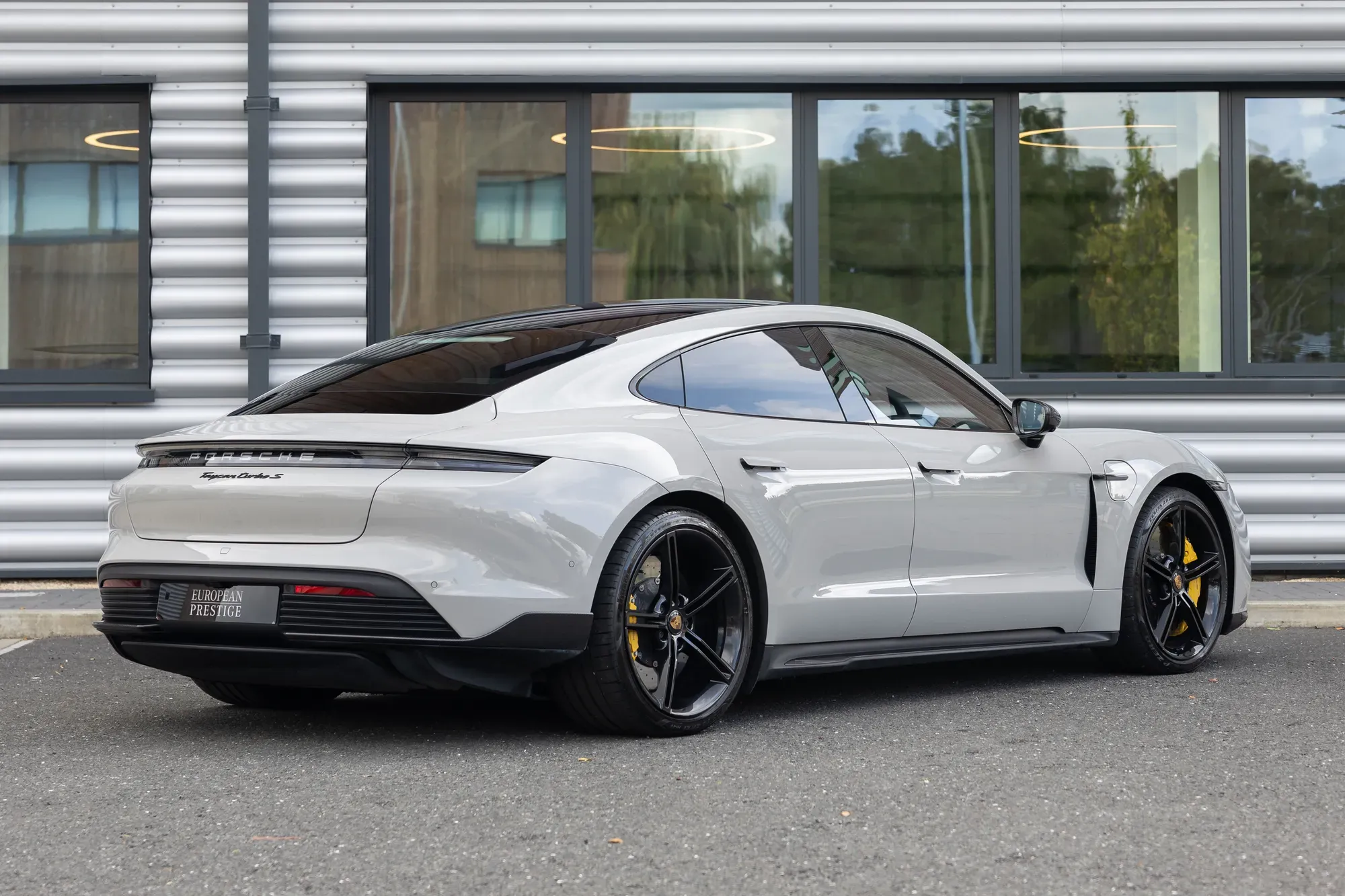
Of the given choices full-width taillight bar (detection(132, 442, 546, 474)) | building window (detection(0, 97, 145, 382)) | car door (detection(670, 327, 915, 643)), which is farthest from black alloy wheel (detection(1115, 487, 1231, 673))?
building window (detection(0, 97, 145, 382))

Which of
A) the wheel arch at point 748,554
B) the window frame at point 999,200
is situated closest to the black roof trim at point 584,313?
the wheel arch at point 748,554

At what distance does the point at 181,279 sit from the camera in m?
10.7

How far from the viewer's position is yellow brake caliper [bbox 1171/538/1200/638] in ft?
23.6

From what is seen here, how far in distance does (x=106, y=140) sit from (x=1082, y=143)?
6.16 meters

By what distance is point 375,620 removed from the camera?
494 centimetres

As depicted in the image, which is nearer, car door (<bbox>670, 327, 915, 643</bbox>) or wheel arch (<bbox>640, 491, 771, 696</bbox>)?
wheel arch (<bbox>640, 491, 771, 696</bbox>)

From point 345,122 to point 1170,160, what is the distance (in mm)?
5232

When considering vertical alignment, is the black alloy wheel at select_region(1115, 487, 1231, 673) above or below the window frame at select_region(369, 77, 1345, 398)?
below

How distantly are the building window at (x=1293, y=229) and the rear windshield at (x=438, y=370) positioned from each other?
6.44 meters

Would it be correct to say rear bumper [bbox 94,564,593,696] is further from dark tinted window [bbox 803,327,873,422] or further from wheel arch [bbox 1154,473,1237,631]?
wheel arch [bbox 1154,473,1237,631]

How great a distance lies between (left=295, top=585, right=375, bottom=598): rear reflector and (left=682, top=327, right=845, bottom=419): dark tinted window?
1.30 metres

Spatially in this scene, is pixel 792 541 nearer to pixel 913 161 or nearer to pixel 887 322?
pixel 887 322

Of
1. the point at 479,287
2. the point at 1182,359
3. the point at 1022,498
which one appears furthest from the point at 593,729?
the point at 1182,359

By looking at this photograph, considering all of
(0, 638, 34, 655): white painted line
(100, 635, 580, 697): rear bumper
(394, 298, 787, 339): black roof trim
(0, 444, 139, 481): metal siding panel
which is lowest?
(0, 638, 34, 655): white painted line
